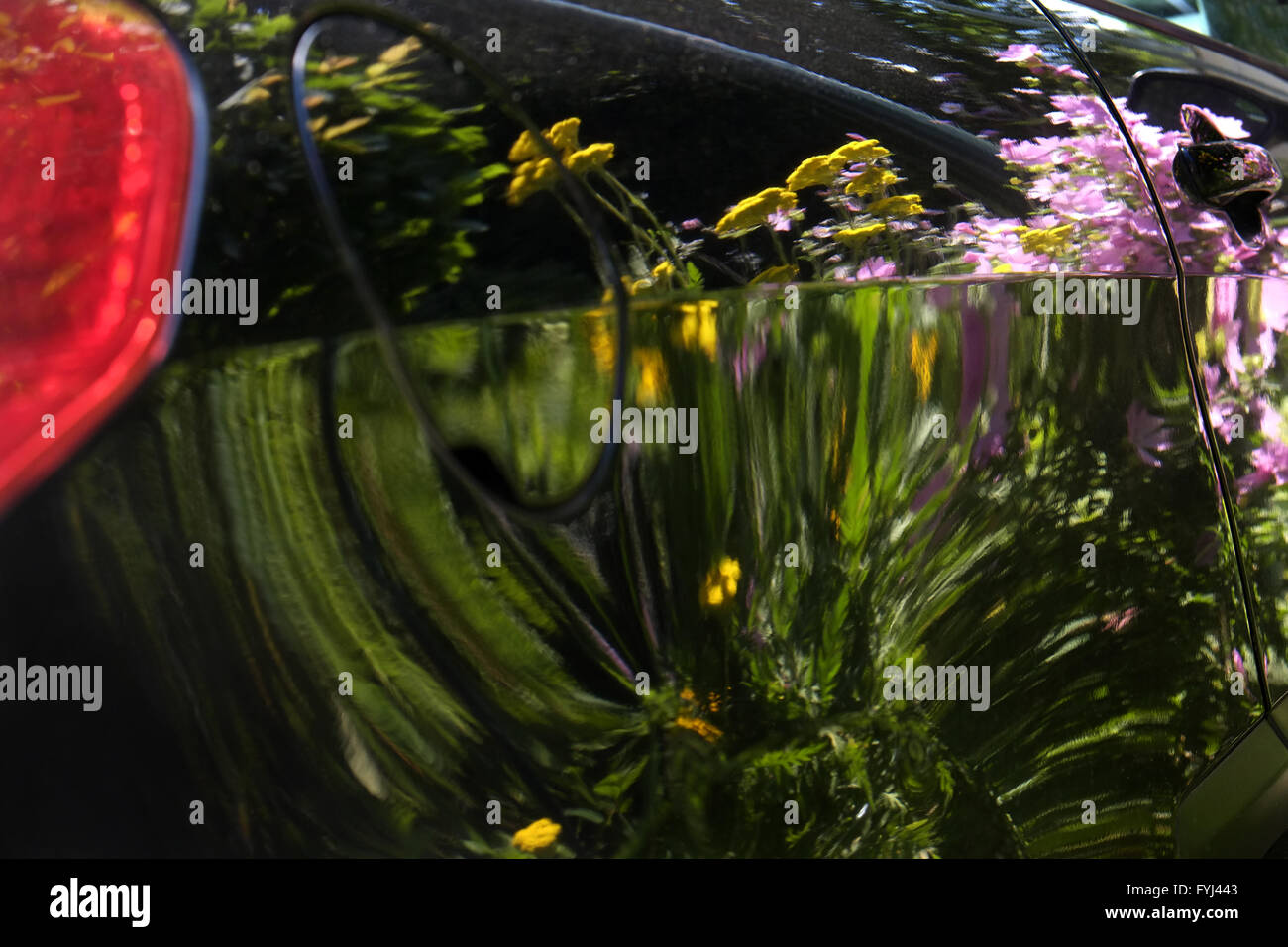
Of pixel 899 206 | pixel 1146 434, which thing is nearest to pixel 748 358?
pixel 899 206

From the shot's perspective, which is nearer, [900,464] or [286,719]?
[286,719]

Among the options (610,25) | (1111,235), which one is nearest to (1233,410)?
(1111,235)

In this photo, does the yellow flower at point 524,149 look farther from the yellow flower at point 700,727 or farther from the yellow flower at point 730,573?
the yellow flower at point 700,727

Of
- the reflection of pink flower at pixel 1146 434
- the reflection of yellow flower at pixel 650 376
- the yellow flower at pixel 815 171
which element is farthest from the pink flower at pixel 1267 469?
the reflection of yellow flower at pixel 650 376


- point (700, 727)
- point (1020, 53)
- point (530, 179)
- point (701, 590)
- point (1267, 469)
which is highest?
point (1020, 53)

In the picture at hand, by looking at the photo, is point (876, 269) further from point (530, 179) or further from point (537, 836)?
point (537, 836)

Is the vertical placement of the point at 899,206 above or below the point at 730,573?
above

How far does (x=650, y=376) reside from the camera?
1234 mm

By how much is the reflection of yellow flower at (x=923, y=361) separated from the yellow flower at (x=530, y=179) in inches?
18.6

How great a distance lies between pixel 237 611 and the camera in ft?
3.74

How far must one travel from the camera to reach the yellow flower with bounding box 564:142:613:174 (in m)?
1.26

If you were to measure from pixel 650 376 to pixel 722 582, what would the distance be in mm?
254
